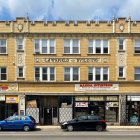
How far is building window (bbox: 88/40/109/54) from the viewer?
150 ft

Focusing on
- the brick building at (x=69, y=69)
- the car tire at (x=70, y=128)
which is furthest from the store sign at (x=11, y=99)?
the car tire at (x=70, y=128)

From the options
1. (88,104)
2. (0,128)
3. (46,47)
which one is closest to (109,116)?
(88,104)

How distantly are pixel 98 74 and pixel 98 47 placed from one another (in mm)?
2839

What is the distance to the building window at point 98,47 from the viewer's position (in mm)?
45781

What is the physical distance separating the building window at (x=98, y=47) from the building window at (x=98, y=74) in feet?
5.86

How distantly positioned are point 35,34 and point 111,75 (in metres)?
9.05

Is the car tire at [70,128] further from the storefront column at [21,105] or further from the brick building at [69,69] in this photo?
the storefront column at [21,105]

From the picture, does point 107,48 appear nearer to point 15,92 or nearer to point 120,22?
point 120,22

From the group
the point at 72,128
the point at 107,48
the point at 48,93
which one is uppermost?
the point at 107,48

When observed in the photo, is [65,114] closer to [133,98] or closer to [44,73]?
[44,73]

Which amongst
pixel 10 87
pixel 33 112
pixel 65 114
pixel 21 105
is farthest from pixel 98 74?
pixel 10 87

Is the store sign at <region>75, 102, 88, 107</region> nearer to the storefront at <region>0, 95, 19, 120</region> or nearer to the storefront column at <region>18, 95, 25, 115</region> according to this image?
the storefront column at <region>18, 95, 25, 115</region>

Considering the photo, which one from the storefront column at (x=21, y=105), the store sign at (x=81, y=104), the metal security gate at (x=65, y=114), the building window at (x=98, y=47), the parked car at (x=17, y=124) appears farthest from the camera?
the building window at (x=98, y=47)

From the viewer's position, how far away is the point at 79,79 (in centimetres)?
4566
